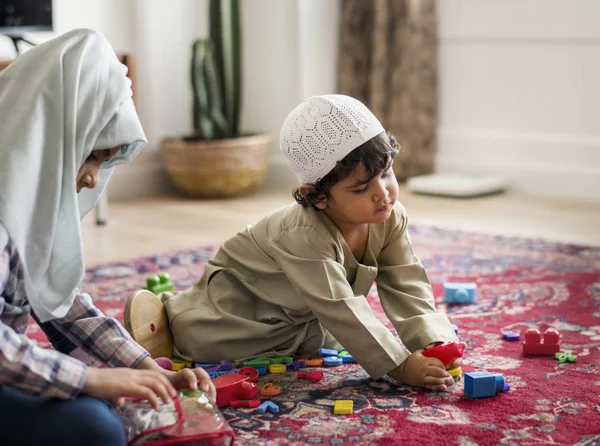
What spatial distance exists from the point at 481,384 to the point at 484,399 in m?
0.03

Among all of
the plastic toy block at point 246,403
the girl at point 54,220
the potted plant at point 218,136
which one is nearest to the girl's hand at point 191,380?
the girl at point 54,220

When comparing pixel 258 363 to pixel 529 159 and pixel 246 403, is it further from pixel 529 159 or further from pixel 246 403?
pixel 529 159

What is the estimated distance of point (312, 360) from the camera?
69.7 inches

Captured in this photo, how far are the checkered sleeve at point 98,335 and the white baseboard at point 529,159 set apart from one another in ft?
8.49

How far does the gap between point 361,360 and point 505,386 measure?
0.25 metres

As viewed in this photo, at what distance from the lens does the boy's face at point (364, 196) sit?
5.44 feet

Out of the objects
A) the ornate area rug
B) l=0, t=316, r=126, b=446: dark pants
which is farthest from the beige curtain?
l=0, t=316, r=126, b=446: dark pants

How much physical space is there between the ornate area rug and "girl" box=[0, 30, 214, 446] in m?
0.29

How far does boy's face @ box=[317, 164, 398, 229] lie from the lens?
1658mm

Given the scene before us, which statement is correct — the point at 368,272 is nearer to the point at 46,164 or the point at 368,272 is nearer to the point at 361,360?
the point at 361,360

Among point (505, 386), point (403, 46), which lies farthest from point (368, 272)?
point (403, 46)

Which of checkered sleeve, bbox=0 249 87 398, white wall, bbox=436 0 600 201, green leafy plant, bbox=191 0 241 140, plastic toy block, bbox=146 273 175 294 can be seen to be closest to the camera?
checkered sleeve, bbox=0 249 87 398

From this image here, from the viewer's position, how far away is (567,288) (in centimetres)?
227

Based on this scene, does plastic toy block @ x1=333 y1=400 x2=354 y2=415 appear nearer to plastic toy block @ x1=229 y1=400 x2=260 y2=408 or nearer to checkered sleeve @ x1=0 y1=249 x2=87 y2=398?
plastic toy block @ x1=229 y1=400 x2=260 y2=408
